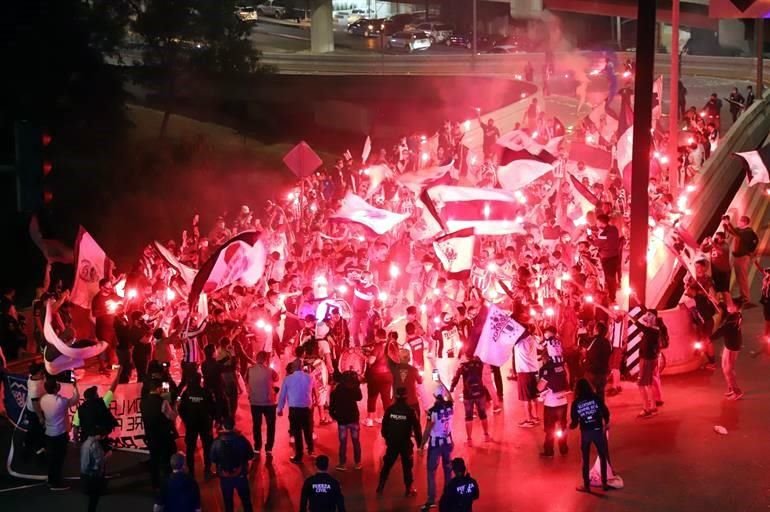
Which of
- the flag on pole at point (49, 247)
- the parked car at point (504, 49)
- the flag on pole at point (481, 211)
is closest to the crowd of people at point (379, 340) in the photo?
the flag on pole at point (481, 211)

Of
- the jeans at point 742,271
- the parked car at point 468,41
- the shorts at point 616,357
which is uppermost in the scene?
the parked car at point 468,41

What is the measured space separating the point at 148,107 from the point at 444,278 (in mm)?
39187

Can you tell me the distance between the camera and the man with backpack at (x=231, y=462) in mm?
12023

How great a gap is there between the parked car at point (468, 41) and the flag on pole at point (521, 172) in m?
48.0

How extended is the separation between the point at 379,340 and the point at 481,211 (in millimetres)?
5657

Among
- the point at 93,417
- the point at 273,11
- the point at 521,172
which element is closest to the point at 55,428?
the point at 93,417

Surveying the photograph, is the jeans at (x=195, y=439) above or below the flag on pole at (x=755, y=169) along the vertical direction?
below

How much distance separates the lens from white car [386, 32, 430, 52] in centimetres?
7050

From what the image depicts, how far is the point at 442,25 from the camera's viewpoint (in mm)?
74000

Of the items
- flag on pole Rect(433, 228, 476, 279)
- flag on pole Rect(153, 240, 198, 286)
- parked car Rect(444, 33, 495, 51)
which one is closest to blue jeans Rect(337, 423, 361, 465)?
flag on pole Rect(153, 240, 198, 286)

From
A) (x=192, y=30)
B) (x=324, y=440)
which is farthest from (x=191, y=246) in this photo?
(x=192, y=30)

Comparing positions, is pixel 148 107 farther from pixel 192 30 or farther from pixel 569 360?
pixel 569 360

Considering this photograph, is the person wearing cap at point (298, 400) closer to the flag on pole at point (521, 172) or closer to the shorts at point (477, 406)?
the shorts at point (477, 406)

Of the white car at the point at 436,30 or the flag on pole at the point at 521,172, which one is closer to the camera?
the flag on pole at the point at 521,172
